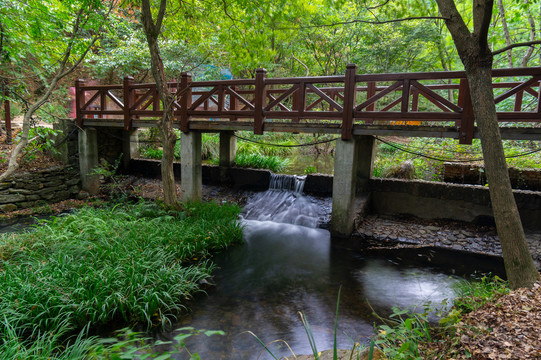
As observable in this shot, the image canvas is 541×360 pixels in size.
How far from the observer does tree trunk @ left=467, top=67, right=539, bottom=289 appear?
3863 mm

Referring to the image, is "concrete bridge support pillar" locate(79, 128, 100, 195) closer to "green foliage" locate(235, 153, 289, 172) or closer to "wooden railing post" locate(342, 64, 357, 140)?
"green foliage" locate(235, 153, 289, 172)

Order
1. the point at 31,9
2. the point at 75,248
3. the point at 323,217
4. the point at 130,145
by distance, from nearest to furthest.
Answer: the point at 75,248 → the point at 31,9 → the point at 323,217 → the point at 130,145

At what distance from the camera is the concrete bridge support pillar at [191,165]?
957 centimetres

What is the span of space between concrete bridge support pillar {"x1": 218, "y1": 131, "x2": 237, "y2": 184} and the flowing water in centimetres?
364

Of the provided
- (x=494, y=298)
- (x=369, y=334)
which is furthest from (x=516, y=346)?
(x=369, y=334)

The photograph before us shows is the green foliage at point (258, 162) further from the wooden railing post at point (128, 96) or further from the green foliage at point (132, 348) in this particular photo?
the green foliage at point (132, 348)

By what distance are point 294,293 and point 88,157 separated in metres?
9.76

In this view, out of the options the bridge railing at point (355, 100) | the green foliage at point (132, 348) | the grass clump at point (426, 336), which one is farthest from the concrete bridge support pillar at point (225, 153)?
the grass clump at point (426, 336)

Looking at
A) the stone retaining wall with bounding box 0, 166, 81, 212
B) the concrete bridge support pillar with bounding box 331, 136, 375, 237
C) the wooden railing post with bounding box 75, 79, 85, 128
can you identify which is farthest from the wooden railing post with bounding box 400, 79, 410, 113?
the stone retaining wall with bounding box 0, 166, 81, 212

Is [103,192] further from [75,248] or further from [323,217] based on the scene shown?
[323,217]

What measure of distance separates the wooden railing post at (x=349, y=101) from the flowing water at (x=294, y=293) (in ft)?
9.22

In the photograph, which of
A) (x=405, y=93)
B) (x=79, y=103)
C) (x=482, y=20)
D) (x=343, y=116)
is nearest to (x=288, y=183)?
(x=343, y=116)

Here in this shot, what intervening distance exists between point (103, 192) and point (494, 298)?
12516 mm

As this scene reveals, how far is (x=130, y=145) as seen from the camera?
45.3 feet
